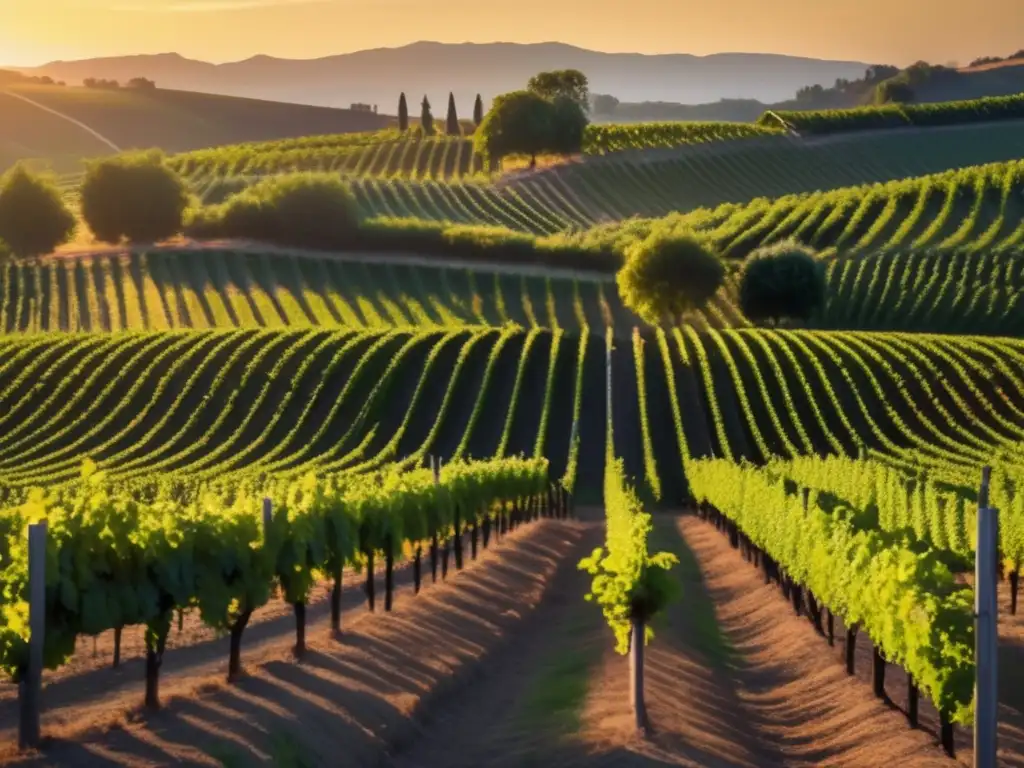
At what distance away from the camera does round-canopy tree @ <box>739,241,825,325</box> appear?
9462cm

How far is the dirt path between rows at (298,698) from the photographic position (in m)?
17.1

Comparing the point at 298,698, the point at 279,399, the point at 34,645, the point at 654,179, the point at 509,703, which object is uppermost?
the point at 654,179

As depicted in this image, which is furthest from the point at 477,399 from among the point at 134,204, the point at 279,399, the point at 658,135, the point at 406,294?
the point at 658,135

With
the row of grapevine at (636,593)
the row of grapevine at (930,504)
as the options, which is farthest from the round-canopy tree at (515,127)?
the row of grapevine at (636,593)

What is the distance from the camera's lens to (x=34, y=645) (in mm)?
17141

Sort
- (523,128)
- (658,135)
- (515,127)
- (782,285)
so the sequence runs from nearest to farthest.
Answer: (782,285), (515,127), (523,128), (658,135)

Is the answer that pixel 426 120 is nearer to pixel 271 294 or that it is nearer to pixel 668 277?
pixel 271 294

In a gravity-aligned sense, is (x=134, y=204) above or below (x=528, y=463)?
above

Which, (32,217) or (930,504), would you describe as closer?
(930,504)

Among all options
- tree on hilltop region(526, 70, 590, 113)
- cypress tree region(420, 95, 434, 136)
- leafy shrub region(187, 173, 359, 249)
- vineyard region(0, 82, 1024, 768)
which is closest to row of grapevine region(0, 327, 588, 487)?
vineyard region(0, 82, 1024, 768)

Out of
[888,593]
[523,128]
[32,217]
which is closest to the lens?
[888,593]

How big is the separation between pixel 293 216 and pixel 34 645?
9384 cm

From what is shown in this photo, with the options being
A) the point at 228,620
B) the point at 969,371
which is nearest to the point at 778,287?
the point at 969,371

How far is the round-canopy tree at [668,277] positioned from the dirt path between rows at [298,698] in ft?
206
